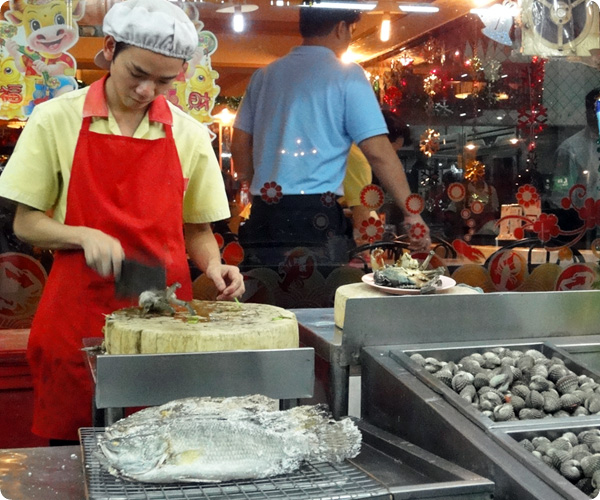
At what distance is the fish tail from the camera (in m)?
1.43

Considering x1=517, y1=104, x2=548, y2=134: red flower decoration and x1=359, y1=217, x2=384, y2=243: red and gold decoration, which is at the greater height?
x1=517, y1=104, x2=548, y2=134: red flower decoration

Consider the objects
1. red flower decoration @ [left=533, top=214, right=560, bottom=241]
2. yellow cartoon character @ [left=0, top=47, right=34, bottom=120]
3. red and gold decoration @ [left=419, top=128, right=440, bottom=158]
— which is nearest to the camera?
yellow cartoon character @ [left=0, top=47, right=34, bottom=120]

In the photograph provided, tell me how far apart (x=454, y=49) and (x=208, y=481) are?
2.62 metres

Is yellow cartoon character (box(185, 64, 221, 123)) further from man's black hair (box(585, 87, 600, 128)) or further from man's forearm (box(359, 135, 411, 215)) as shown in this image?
man's black hair (box(585, 87, 600, 128))

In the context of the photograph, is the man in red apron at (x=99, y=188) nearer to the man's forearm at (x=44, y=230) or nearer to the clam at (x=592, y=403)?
the man's forearm at (x=44, y=230)

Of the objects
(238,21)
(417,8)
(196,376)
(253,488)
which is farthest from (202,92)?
(253,488)

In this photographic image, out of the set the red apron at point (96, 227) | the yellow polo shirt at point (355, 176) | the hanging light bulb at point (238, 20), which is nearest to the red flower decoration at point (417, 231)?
the yellow polo shirt at point (355, 176)

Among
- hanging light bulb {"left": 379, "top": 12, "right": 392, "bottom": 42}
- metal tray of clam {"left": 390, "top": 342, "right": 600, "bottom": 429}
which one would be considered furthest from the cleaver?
hanging light bulb {"left": 379, "top": 12, "right": 392, "bottom": 42}

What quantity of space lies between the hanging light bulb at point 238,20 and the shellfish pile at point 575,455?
2076 millimetres

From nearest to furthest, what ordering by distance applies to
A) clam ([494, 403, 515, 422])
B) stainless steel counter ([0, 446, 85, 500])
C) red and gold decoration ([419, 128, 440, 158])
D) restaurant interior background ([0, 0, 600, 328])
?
stainless steel counter ([0, 446, 85, 500]) → clam ([494, 403, 515, 422]) → restaurant interior background ([0, 0, 600, 328]) → red and gold decoration ([419, 128, 440, 158])

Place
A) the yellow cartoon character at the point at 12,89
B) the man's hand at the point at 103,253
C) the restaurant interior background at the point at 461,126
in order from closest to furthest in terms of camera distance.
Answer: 1. the man's hand at the point at 103,253
2. the yellow cartoon character at the point at 12,89
3. the restaurant interior background at the point at 461,126

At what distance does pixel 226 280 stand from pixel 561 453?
1179 millimetres

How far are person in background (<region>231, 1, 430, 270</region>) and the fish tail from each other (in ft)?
5.68

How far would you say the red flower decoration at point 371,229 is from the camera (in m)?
3.35
